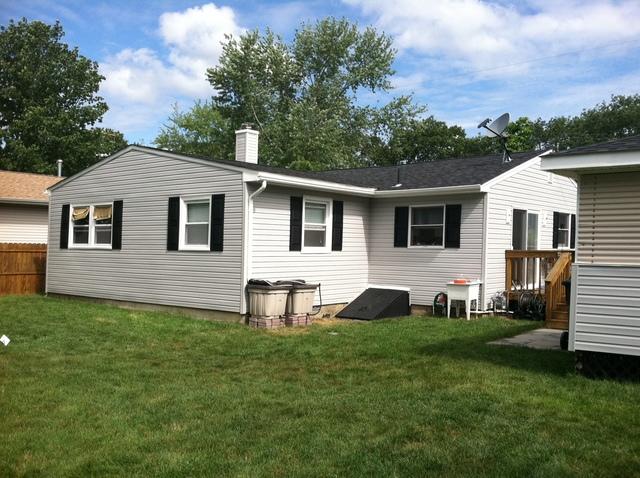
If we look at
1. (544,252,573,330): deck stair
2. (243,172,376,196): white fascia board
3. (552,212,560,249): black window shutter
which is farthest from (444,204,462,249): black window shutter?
(552,212,560,249): black window shutter

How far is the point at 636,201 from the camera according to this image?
6.64 metres

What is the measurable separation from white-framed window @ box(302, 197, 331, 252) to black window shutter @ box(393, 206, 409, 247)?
5.52 feet

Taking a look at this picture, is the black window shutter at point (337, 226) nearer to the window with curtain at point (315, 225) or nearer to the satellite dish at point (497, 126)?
the window with curtain at point (315, 225)

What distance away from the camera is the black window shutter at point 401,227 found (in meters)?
13.7

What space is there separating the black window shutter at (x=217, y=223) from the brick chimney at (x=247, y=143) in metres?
3.40

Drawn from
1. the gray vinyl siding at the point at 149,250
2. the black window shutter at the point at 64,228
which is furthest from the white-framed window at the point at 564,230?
the black window shutter at the point at 64,228

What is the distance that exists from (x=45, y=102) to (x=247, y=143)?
79.2 feet

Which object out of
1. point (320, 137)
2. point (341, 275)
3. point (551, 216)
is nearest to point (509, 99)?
point (320, 137)

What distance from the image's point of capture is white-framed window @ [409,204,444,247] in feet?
43.8

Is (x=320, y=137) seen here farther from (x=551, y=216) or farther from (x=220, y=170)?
(x=220, y=170)

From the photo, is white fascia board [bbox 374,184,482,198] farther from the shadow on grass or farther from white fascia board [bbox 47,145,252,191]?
the shadow on grass

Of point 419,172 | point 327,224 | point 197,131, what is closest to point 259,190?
point 327,224

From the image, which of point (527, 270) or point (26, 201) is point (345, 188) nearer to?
point (527, 270)

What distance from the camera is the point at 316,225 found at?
1302 cm
